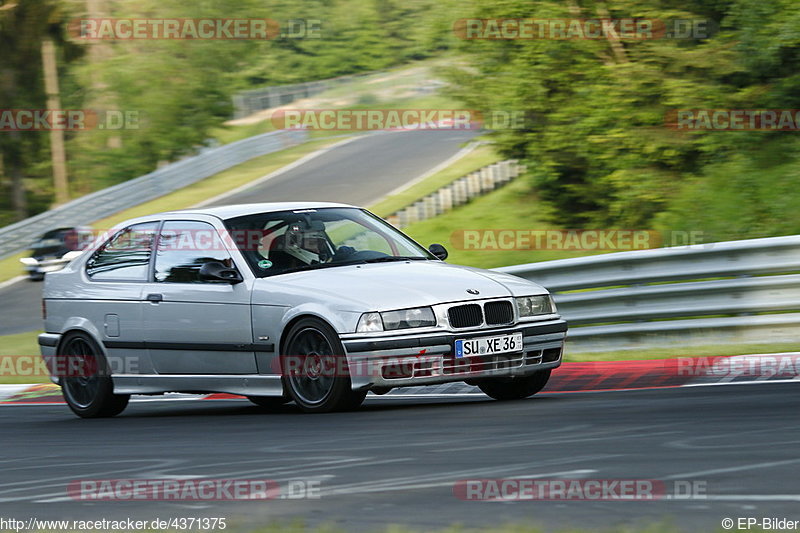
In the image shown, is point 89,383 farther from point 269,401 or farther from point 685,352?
point 685,352

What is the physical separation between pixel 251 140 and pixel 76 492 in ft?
127

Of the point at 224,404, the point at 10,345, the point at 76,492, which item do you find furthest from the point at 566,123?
the point at 76,492

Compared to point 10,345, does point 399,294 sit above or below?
above

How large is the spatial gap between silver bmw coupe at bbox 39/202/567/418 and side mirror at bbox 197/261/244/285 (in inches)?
0.8

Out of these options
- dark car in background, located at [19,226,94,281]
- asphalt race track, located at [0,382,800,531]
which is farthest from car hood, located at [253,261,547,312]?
dark car in background, located at [19,226,94,281]

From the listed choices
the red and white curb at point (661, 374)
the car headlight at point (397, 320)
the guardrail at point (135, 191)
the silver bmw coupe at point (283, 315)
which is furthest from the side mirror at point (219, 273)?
the guardrail at point (135, 191)

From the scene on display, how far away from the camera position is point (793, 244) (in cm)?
1080

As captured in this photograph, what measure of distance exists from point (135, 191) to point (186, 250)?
27406mm

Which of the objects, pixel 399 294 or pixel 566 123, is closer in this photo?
pixel 399 294

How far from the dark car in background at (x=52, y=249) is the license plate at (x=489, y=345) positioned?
2133 centimetres

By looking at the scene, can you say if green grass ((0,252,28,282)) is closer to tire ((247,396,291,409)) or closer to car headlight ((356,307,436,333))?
tire ((247,396,291,409))

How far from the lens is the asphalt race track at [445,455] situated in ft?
16.4

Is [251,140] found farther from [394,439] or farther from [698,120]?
[394,439]

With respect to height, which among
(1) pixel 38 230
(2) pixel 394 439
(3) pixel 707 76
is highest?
(3) pixel 707 76
